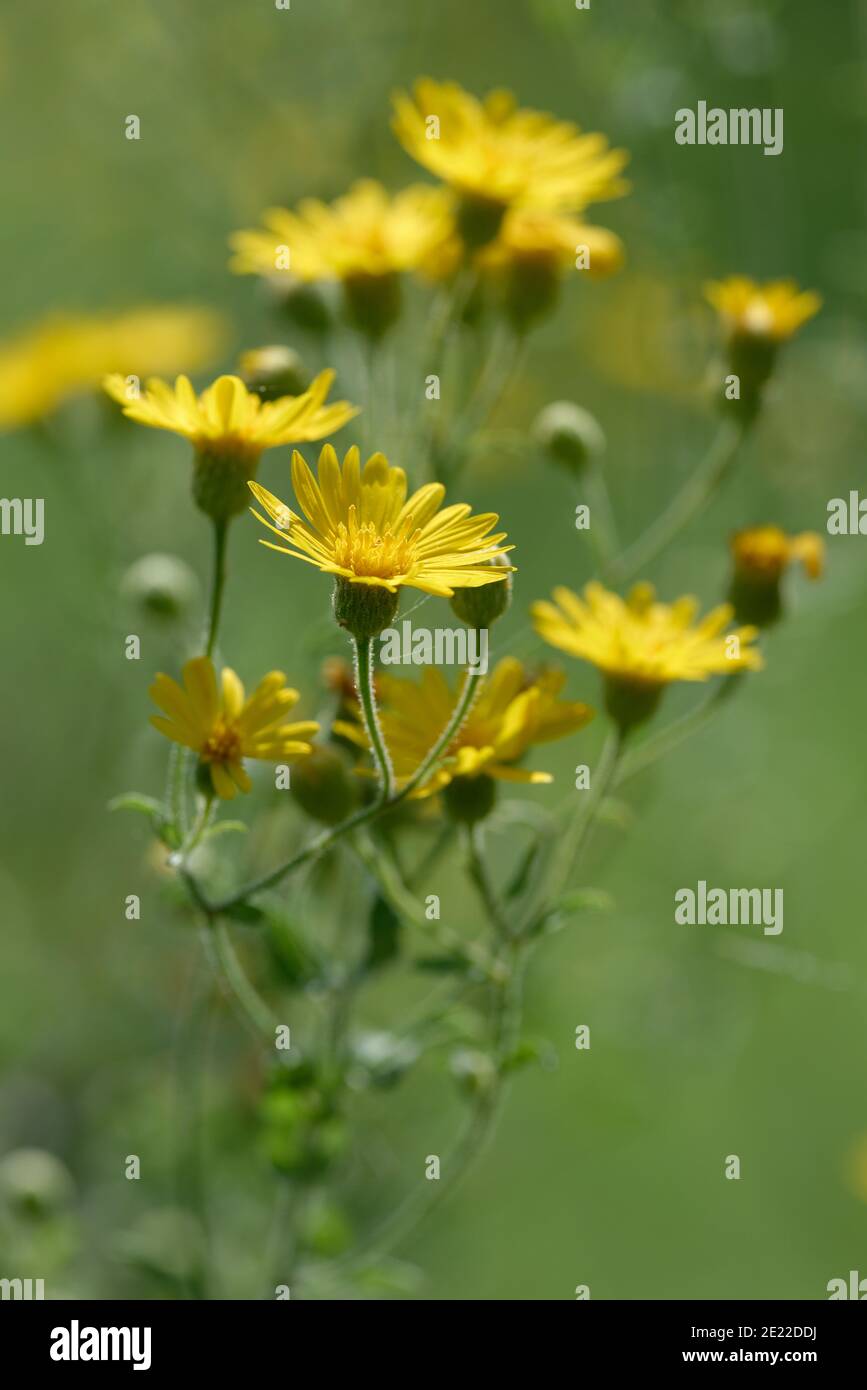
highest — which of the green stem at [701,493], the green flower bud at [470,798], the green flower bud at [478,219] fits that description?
the green flower bud at [478,219]

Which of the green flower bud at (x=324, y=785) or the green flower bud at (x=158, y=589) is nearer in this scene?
the green flower bud at (x=324, y=785)

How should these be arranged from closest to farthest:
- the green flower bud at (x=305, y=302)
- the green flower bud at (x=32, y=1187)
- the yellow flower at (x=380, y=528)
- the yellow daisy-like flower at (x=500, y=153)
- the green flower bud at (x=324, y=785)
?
the yellow flower at (x=380, y=528), the green flower bud at (x=324, y=785), the yellow daisy-like flower at (x=500, y=153), the green flower bud at (x=305, y=302), the green flower bud at (x=32, y=1187)

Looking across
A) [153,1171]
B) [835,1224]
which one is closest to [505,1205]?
[835,1224]

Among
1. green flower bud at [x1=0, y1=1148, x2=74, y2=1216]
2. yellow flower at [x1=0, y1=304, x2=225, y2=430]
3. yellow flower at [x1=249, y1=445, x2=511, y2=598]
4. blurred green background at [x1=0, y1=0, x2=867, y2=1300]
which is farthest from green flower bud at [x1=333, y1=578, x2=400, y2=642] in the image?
yellow flower at [x1=0, y1=304, x2=225, y2=430]

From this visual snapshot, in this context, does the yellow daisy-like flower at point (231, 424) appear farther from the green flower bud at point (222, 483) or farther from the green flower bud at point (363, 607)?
the green flower bud at point (363, 607)

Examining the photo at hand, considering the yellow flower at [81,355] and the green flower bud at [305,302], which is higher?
the yellow flower at [81,355]

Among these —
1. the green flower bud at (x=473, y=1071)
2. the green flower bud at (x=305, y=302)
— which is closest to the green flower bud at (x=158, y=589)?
the green flower bud at (x=305, y=302)

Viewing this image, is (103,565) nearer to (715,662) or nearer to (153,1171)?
(153,1171)
